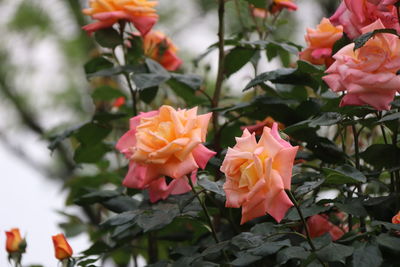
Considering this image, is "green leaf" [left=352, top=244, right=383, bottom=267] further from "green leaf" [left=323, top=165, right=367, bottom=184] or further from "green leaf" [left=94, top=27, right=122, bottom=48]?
"green leaf" [left=94, top=27, right=122, bottom=48]

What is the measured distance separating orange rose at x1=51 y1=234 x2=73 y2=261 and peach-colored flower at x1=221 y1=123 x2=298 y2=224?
28cm

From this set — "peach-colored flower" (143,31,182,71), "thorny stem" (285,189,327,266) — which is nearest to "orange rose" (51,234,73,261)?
"thorny stem" (285,189,327,266)

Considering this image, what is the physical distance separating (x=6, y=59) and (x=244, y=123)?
2201 millimetres

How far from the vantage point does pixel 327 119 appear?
2.35 ft

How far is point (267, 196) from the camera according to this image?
0.57 m

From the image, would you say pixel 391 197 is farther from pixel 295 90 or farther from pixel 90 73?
pixel 90 73

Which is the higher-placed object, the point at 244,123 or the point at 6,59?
the point at 244,123

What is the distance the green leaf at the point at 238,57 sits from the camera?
949 mm

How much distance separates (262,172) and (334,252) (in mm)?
99

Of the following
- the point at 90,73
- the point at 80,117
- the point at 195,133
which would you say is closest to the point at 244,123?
the point at 90,73

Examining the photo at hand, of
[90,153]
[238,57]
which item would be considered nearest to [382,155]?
[238,57]

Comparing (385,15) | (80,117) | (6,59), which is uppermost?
(385,15)

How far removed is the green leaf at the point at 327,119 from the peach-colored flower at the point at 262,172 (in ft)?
0.41

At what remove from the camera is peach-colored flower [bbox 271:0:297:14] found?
1038mm
